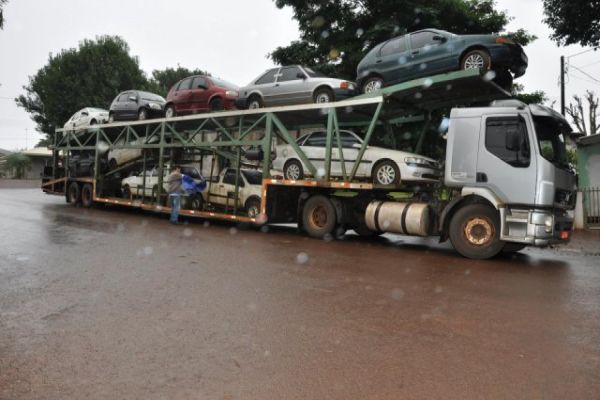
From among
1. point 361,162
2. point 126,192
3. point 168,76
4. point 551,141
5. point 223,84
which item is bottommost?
point 126,192

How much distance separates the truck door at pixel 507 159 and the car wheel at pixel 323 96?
3.84m

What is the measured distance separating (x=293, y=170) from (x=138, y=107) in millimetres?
7307

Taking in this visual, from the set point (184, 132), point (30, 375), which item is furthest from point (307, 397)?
point (184, 132)

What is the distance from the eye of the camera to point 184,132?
14.2 meters

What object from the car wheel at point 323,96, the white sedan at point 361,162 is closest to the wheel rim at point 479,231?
the white sedan at point 361,162

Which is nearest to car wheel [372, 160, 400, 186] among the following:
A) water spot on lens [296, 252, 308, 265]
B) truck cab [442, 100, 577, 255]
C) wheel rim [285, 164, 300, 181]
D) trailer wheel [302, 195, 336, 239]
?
truck cab [442, 100, 577, 255]

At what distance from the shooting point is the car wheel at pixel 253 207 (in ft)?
39.1

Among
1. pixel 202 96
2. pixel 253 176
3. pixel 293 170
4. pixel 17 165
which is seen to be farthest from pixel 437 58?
pixel 17 165

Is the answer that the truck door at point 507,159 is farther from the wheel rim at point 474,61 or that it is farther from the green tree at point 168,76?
the green tree at point 168,76

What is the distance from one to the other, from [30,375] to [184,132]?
11.8 m

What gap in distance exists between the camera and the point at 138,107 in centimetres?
1550

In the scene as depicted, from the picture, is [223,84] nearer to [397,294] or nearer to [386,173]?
[386,173]

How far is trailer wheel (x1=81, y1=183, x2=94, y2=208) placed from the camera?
17234 mm

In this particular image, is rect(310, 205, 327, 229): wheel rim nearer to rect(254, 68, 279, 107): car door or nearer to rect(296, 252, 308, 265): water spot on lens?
rect(296, 252, 308, 265): water spot on lens
